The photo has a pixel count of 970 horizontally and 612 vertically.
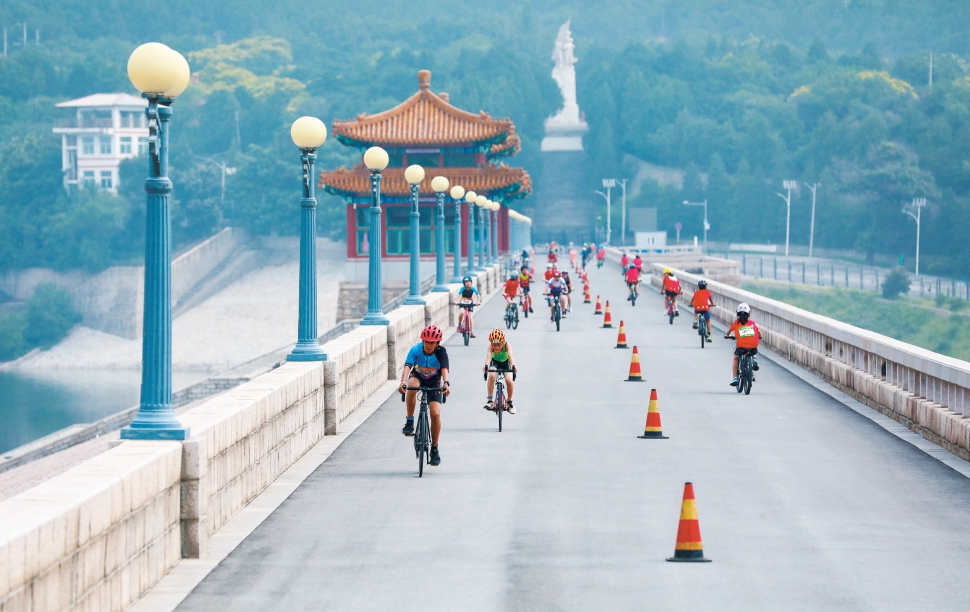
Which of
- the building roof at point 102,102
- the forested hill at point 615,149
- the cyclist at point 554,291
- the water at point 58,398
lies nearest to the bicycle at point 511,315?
the cyclist at point 554,291

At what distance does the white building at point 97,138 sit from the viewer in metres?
158

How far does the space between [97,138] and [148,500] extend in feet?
514

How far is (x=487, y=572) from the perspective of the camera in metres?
10.1

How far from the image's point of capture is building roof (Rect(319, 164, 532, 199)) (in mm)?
71000

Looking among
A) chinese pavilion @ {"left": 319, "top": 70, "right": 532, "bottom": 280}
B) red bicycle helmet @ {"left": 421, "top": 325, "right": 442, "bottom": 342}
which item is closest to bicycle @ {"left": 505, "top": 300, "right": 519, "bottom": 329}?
red bicycle helmet @ {"left": 421, "top": 325, "right": 442, "bottom": 342}

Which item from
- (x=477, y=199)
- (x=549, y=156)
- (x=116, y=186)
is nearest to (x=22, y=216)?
(x=116, y=186)

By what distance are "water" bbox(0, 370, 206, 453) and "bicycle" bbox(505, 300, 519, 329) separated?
1636 inches

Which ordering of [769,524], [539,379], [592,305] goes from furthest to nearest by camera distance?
[592,305] → [539,379] → [769,524]

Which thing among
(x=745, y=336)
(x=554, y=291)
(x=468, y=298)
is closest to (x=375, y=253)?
(x=745, y=336)

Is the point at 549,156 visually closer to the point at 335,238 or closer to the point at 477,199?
the point at 335,238

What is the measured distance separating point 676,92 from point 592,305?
15032 cm

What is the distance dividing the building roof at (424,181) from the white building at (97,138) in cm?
9149

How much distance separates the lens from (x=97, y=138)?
523 feet

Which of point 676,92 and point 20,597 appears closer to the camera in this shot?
Result: point 20,597
